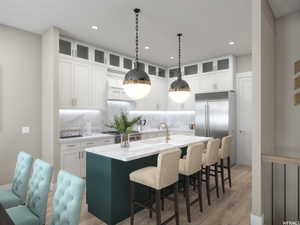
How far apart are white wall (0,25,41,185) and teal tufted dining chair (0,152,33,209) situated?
156 cm

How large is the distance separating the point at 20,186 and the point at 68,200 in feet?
3.82

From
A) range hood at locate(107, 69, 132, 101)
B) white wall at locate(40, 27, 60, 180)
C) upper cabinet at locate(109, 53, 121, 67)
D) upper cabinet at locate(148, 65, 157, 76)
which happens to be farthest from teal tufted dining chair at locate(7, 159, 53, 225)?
upper cabinet at locate(148, 65, 157, 76)

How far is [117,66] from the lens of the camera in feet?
16.9

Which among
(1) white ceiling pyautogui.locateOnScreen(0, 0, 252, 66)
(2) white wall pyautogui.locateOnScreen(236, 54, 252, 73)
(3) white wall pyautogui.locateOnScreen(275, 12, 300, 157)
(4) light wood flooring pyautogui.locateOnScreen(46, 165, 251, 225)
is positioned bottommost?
(4) light wood flooring pyautogui.locateOnScreen(46, 165, 251, 225)

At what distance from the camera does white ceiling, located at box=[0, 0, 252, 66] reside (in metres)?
2.84

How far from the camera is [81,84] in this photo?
429cm

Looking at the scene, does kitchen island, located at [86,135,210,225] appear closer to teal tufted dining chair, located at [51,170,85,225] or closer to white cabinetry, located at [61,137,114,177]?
teal tufted dining chair, located at [51,170,85,225]

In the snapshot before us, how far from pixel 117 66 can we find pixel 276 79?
372cm

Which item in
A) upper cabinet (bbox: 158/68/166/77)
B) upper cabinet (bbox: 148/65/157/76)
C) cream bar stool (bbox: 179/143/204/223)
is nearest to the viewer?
cream bar stool (bbox: 179/143/204/223)

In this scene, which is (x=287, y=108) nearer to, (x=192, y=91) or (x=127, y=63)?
(x=192, y=91)

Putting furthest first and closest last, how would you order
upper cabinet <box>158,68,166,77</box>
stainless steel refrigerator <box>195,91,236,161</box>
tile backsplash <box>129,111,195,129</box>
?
1. upper cabinet <box>158,68,166,77</box>
2. tile backsplash <box>129,111,195,129</box>
3. stainless steel refrigerator <box>195,91,236,161</box>

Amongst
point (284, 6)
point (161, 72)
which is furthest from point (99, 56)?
point (284, 6)

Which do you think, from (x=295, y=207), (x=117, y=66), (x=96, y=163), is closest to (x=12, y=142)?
(x=96, y=163)

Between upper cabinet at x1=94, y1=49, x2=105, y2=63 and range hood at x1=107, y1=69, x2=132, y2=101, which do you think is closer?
upper cabinet at x1=94, y1=49, x2=105, y2=63
